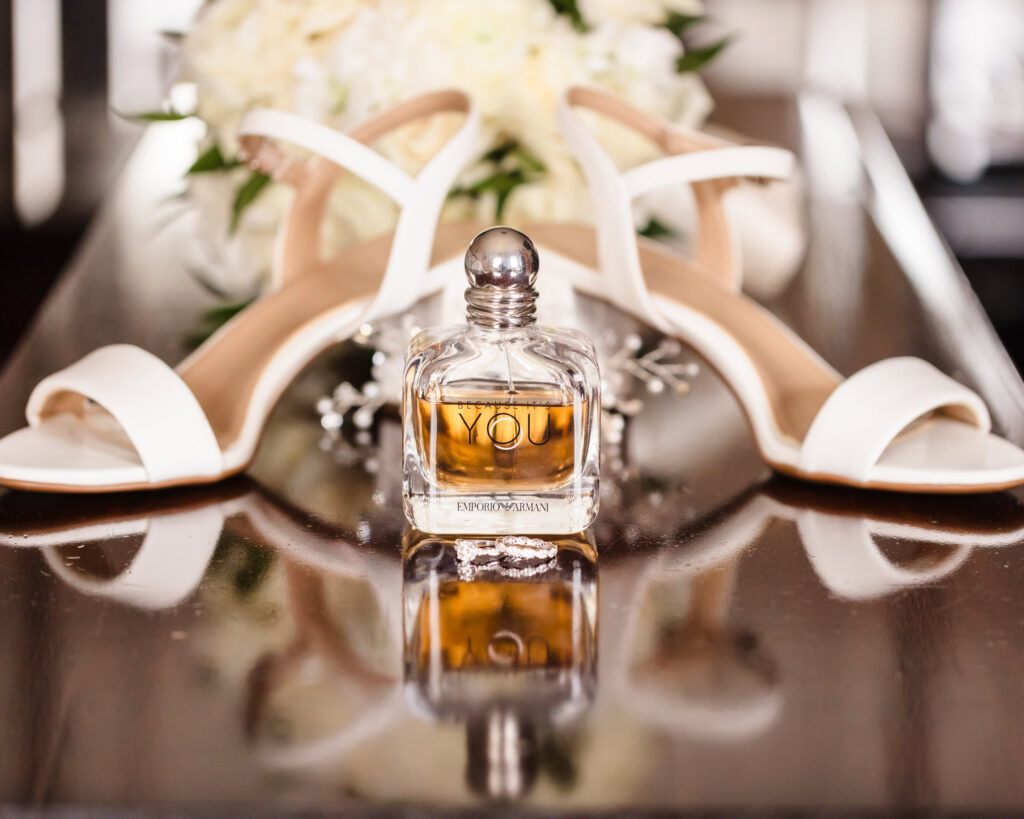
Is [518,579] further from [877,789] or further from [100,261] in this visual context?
[100,261]

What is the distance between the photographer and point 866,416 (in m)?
0.75

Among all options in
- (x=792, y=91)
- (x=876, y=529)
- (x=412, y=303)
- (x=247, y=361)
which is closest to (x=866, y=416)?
(x=876, y=529)

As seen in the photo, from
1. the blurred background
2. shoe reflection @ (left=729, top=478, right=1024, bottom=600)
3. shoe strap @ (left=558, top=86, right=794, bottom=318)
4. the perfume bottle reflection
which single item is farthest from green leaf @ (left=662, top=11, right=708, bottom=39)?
the blurred background

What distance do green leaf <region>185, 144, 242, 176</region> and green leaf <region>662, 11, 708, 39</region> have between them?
0.41 metres

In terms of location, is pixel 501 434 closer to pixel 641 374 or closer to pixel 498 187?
pixel 641 374

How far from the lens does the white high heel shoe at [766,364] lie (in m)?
0.75

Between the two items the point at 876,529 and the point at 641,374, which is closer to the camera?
the point at 876,529

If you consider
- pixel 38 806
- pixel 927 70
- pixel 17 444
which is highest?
pixel 927 70

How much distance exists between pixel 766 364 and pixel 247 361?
352mm

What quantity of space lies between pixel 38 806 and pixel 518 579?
26 cm

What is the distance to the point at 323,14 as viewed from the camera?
40.7 inches

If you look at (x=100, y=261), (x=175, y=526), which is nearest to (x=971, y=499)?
(x=175, y=526)

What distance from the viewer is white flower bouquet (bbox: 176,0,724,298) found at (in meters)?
1.01

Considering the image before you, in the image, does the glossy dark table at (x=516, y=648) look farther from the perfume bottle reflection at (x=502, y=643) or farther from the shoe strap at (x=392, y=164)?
the shoe strap at (x=392, y=164)
